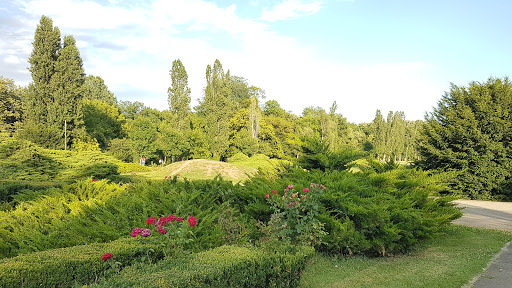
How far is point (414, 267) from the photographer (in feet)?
18.2

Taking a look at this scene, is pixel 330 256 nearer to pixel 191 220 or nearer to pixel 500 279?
pixel 500 279

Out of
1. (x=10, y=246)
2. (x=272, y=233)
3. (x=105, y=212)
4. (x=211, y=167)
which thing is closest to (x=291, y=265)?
(x=272, y=233)

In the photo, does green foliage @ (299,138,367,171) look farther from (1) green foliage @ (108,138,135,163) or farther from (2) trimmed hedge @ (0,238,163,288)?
(1) green foliage @ (108,138,135,163)

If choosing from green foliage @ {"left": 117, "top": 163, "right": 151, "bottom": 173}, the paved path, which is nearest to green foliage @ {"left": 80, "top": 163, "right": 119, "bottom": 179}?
the paved path

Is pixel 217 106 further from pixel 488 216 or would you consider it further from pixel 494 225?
pixel 494 225

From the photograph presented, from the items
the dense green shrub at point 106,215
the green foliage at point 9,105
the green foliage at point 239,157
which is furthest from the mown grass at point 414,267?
the green foliage at point 9,105

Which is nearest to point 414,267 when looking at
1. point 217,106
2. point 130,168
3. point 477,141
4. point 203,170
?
point 477,141

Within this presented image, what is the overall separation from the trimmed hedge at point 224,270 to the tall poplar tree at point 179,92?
36344 mm

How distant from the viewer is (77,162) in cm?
1333

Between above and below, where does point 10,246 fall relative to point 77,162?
below

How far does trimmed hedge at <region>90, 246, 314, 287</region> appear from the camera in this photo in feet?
9.76

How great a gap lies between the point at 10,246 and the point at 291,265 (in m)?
4.09

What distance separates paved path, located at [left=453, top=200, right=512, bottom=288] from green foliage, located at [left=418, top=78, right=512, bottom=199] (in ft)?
4.82

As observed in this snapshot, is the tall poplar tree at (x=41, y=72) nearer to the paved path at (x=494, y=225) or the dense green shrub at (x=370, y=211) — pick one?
the dense green shrub at (x=370, y=211)
